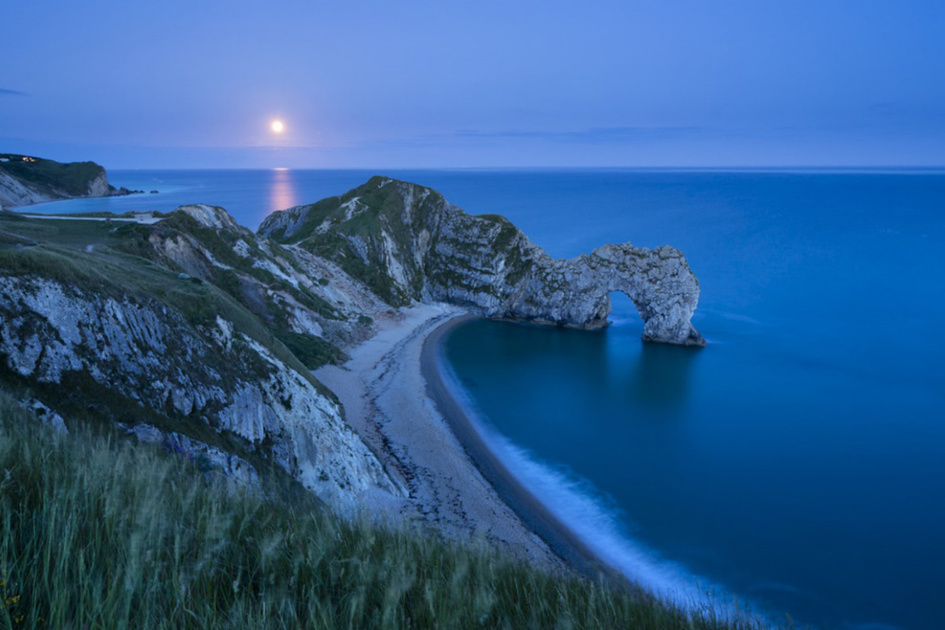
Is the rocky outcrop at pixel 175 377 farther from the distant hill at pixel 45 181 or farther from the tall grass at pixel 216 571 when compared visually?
the distant hill at pixel 45 181

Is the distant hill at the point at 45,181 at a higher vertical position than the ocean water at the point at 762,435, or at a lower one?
higher

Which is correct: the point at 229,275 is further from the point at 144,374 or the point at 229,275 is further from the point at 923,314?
the point at 923,314

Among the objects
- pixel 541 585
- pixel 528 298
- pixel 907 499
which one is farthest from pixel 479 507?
pixel 528 298

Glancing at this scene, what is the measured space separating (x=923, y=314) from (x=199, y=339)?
327 feet

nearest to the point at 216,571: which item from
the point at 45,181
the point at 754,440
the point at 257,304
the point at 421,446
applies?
the point at 421,446

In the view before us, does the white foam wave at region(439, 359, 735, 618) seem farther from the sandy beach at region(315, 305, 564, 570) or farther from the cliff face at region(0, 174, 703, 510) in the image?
the cliff face at region(0, 174, 703, 510)

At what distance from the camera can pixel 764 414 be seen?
4503 cm

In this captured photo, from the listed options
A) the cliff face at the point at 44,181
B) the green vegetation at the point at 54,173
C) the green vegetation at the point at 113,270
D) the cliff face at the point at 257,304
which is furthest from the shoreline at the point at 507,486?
the green vegetation at the point at 54,173

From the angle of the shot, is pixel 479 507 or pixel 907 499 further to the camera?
pixel 907 499

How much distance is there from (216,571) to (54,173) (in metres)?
192

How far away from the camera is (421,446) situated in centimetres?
3419

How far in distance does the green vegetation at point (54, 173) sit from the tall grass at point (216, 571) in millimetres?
174268

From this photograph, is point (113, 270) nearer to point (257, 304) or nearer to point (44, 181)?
point (257, 304)

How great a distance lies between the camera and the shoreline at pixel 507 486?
26.0 m
